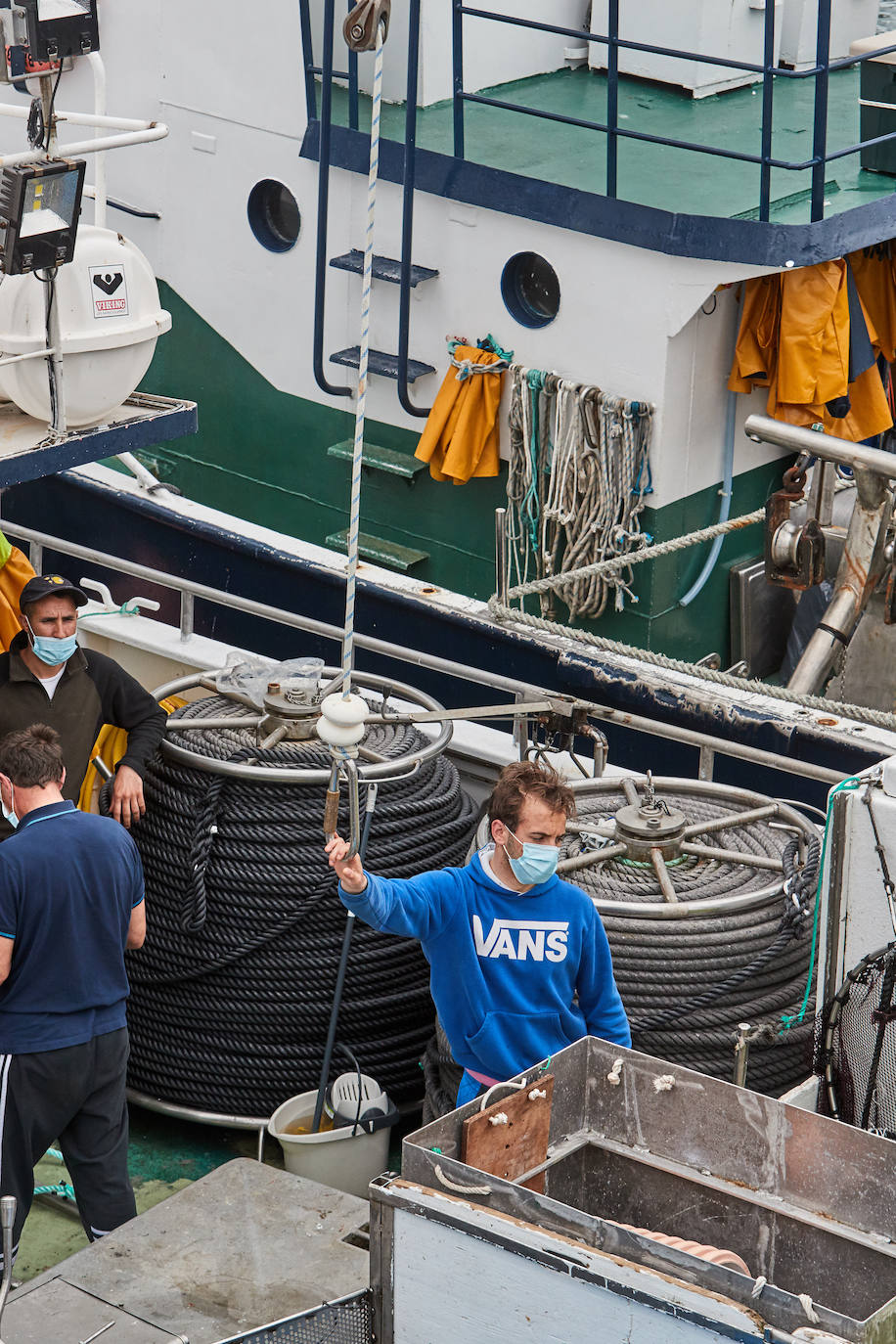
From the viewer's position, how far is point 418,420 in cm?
821

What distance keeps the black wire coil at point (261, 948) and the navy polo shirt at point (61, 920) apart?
3.01ft

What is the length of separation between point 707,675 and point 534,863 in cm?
244

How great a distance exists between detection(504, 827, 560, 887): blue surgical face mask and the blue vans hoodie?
0.06 meters

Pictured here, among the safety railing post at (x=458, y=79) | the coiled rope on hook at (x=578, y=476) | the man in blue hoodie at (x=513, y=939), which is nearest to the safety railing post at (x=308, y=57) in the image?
the safety railing post at (x=458, y=79)

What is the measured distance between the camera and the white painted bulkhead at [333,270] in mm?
7328

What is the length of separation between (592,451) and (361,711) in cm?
442

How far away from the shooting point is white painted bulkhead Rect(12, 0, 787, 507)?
733 cm

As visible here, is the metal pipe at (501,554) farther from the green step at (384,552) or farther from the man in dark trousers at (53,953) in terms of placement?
the man in dark trousers at (53,953)

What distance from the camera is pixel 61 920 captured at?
402 cm

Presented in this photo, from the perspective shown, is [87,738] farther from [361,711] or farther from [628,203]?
[628,203]

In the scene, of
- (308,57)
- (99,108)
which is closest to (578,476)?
(308,57)

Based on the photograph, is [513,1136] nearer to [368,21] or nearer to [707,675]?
[368,21]

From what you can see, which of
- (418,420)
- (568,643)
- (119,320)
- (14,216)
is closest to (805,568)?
(568,643)

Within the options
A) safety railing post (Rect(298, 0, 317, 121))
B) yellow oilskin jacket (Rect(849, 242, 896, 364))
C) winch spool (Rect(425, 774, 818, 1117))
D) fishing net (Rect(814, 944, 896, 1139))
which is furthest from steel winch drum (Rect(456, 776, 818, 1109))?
safety railing post (Rect(298, 0, 317, 121))
